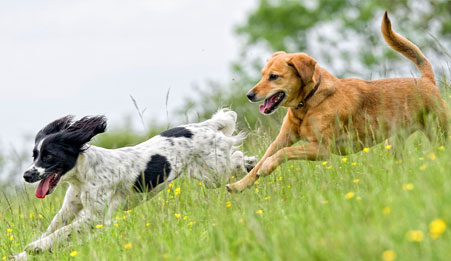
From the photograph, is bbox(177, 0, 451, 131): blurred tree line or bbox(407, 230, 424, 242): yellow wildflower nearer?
bbox(407, 230, 424, 242): yellow wildflower

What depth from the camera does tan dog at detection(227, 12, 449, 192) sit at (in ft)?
18.1

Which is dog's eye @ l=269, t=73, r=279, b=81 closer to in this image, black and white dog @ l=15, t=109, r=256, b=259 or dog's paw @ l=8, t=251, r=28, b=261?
black and white dog @ l=15, t=109, r=256, b=259

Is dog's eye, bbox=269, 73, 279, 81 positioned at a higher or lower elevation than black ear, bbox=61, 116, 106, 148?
higher

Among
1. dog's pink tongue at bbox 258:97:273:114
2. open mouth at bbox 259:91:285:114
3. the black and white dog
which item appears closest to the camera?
the black and white dog

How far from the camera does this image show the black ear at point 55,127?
568 centimetres

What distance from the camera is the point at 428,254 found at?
102 inches

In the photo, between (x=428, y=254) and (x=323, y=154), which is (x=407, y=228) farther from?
(x=323, y=154)

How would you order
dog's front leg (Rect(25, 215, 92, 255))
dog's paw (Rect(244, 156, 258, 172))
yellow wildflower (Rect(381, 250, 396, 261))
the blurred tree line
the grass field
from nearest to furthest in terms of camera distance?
yellow wildflower (Rect(381, 250, 396, 261)) < the grass field < dog's front leg (Rect(25, 215, 92, 255)) < dog's paw (Rect(244, 156, 258, 172)) < the blurred tree line

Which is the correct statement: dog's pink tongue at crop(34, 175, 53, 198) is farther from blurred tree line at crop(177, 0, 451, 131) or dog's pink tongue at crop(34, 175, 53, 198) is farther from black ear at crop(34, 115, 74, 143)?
blurred tree line at crop(177, 0, 451, 131)

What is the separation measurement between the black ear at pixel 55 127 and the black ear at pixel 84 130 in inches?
4.9

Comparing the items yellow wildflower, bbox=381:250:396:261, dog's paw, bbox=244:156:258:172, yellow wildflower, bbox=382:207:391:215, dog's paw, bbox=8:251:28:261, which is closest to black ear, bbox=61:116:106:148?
dog's paw, bbox=8:251:28:261

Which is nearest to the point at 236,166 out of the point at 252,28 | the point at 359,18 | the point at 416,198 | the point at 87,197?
the point at 87,197

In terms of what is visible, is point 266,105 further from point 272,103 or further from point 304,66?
point 304,66

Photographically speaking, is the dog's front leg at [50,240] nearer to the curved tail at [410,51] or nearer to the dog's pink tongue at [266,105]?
the dog's pink tongue at [266,105]
